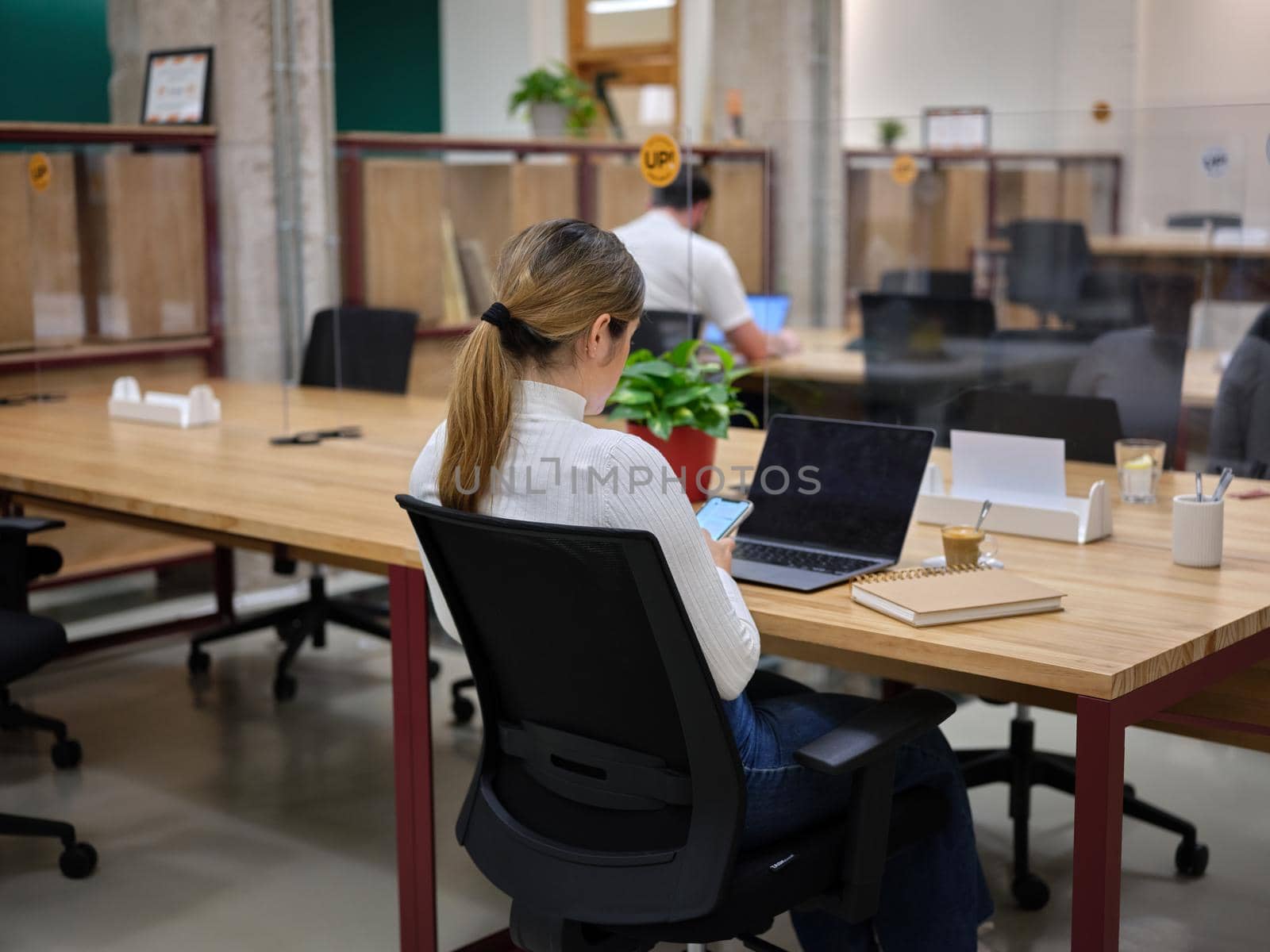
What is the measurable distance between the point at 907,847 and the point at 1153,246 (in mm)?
3938

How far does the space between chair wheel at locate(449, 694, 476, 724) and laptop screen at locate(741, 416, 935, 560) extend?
163 centimetres

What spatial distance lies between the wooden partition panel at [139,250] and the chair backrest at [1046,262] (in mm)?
2662

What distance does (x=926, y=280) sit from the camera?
504 cm

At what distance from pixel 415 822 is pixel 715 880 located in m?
0.87

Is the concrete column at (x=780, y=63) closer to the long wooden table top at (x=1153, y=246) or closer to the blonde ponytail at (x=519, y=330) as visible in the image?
the long wooden table top at (x=1153, y=246)

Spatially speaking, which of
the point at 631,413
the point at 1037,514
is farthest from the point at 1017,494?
the point at 631,413

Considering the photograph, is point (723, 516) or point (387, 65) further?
point (387, 65)

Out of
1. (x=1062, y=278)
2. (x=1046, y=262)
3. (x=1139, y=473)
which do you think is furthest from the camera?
(x=1046, y=262)

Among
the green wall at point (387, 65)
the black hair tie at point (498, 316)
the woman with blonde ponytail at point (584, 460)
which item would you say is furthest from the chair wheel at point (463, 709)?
the green wall at point (387, 65)

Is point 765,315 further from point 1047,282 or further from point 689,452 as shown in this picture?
point 689,452

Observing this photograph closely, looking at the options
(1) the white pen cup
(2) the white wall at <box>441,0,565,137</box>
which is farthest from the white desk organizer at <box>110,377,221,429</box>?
(2) the white wall at <box>441,0,565,137</box>

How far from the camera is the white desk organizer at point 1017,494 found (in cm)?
246

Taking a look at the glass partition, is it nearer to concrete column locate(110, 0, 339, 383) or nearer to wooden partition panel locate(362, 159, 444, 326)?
wooden partition panel locate(362, 159, 444, 326)

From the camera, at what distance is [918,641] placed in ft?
6.28
